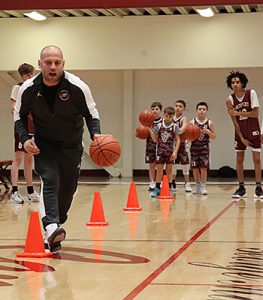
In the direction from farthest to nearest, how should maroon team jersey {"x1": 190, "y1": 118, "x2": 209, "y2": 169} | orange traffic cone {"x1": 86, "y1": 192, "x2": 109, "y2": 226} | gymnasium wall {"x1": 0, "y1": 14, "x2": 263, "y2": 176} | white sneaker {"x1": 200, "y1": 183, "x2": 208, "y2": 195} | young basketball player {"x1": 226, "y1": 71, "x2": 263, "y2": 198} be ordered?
gymnasium wall {"x1": 0, "y1": 14, "x2": 263, "y2": 176} → maroon team jersey {"x1": 190, "y1": 118, "x2": 209, "y2": 169} → white sneaker {"x1": 200, "y1": 183, "x2": 208, "y2": 195} → young basketball player {"x1": 226, "y1": 71, "x2": 263, "y2": 198} → orange traffic cone {"x1": 86, "y1": 192, "x2": 109, "y2": 226}

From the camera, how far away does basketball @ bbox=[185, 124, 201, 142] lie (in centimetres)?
1393

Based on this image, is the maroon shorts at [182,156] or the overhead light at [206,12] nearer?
the maroon shorts at [182,156]

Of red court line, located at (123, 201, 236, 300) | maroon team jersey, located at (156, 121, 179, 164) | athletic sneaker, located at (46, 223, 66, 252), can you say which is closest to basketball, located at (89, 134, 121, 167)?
athletic sneaker, located at (46, 223, 66, 252)

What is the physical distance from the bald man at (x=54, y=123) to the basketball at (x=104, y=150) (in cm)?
11

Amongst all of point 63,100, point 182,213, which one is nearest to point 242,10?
point 182,213

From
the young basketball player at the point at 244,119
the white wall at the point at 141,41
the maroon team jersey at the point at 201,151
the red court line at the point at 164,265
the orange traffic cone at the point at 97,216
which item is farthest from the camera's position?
the white wall at the point at 141,41

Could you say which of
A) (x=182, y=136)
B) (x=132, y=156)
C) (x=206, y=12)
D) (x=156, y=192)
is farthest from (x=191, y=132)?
(x=132, y=156)

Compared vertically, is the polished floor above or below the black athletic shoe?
below

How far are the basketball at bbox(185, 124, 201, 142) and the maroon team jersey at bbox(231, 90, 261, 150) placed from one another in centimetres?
138

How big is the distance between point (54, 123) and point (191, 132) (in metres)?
7.25

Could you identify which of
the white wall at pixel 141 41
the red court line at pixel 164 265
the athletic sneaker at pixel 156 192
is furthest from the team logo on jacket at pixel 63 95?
the white wall at pixel 141 41

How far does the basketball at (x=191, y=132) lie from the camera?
1393cm

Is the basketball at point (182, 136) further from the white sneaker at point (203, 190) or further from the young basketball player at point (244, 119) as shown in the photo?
the young basketball player at point (244, 119)

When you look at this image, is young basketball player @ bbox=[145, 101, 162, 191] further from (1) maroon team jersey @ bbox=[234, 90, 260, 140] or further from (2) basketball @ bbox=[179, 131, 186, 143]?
(1) maroon team jersey @ bbox=[234, 90, 260, 140]
